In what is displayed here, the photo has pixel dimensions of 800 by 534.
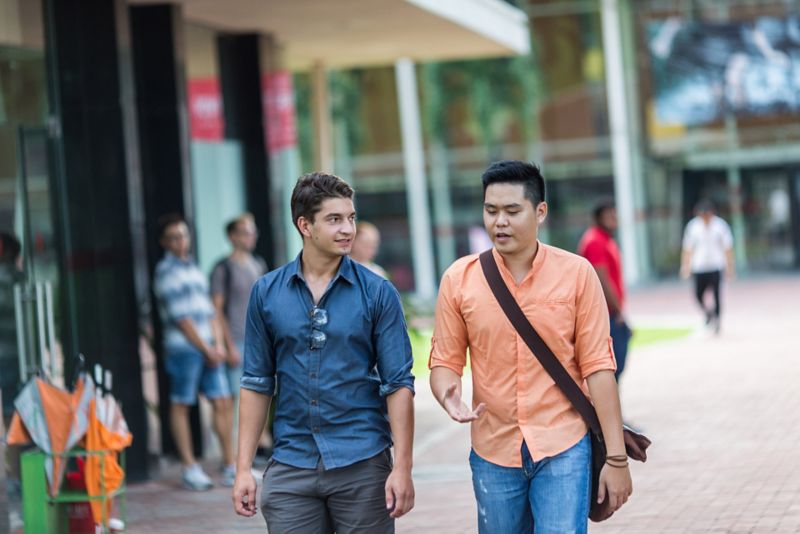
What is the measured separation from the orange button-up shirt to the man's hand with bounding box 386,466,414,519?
0.29m

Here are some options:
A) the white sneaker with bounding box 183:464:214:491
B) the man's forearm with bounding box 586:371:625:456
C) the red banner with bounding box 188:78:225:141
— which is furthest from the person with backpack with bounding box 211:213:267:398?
the man's forearm with bounding box 586:371:625:456

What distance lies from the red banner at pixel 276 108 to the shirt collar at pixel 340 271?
8770mm

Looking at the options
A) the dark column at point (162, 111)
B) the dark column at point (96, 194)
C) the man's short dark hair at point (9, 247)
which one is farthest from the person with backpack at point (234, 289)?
the man's short dark hair at point (9, 247)

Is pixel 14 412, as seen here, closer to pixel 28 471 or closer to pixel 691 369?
pixel 28 471

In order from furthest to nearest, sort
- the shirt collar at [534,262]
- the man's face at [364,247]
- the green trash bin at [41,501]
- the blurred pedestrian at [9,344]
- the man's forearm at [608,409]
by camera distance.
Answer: the man's face at [364,247] < the blurred pedestrian at [9,344] < the green trash bin at [41,501] < the shirt collar at [534,262] < the man's forearm at [608,409]

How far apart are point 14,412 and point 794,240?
28.8 metres

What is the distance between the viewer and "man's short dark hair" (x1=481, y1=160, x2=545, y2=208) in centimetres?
495

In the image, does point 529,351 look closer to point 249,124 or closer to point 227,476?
point 227,476

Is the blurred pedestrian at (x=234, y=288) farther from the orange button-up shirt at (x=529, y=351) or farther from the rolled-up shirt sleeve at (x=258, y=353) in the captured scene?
the orange button-up shirt at (x=529, y=351)

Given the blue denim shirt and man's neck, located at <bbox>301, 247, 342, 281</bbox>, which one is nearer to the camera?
the blue denim shirt

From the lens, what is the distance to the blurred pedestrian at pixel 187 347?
34.3 feet

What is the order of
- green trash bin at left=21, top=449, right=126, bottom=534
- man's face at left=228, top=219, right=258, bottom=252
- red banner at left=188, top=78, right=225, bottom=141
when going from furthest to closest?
red banner at left=188, top=78, right=225, bottom=141, man's face at left=228, top=219, right=258, bottom=252, green trash bin at left=21, top=449, right=126, bottom=534

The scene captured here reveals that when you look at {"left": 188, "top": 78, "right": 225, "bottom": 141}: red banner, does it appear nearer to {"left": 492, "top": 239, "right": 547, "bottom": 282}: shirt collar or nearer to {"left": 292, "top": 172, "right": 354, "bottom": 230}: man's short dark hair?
{"left": 292, "top": 172, "right": 354, "bottom": 230}: man's short dark hair

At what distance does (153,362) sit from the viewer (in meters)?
11.3
